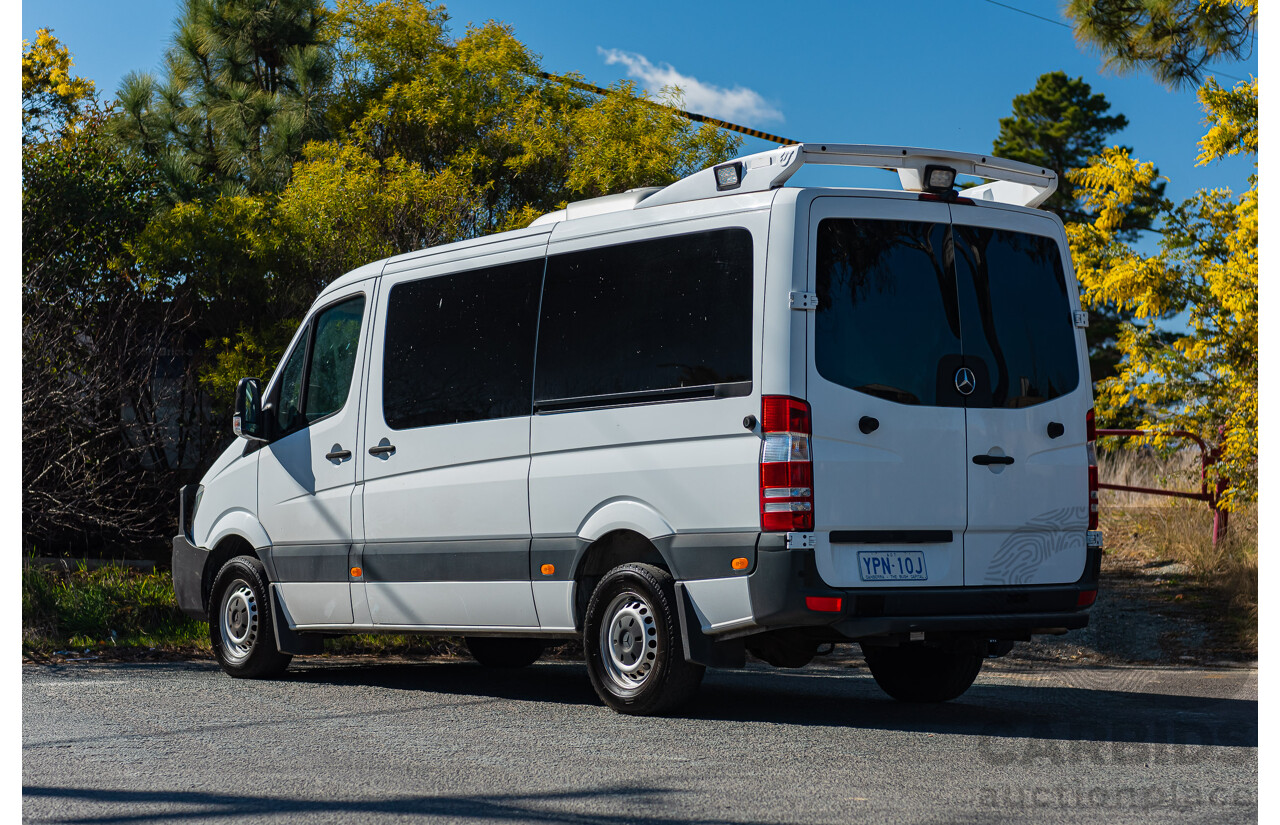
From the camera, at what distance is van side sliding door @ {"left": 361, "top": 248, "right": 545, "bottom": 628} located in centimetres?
797

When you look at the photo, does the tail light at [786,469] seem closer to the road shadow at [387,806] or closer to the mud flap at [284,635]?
the road shadow at [387,806]

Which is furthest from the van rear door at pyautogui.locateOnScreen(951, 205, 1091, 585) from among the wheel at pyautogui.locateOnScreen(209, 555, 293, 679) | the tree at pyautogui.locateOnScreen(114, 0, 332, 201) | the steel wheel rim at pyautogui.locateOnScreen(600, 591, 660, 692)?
the tree at pyautogui.locateOnScreen(114, 0, 332, 201)

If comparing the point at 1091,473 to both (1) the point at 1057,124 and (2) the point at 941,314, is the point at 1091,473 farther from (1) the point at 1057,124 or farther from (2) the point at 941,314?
(1) the point at 1057,124

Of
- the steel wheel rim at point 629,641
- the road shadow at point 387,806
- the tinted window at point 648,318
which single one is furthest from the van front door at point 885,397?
the road shadow at point 387,806

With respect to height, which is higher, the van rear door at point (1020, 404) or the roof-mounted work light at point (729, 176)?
the roof-mounted work light at point (729, 176)

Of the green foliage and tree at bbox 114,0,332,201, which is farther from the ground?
tree at bbox 114,0,332,201

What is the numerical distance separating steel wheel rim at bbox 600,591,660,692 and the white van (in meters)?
0.01

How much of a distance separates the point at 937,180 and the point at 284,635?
5.12 m

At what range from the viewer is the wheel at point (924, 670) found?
325 inches

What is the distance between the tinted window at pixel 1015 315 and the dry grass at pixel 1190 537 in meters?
5.78

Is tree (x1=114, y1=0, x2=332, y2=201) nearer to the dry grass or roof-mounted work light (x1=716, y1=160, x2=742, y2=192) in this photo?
the dry grass

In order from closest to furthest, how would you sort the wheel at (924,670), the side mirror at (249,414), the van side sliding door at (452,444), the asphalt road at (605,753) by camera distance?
1. the asphalt road at (605,753)
2. the van side sliding door at (452,444)
3. the wheel at (924,670)
4. the side mirror at (249,414)

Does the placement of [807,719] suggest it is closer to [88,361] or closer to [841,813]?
[841,813]

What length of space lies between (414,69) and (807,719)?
40.7ft
